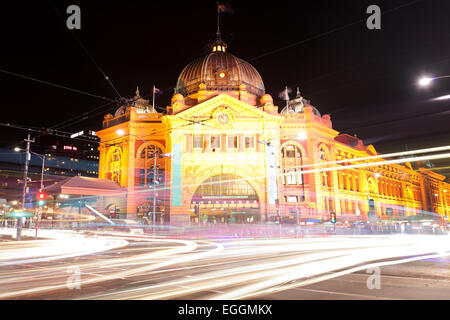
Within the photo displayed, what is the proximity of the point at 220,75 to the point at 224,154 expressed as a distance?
638 inches

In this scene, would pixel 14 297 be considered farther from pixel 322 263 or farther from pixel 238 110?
pixel 238 110

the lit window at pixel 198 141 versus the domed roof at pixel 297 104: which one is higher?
the domed roof at pixel 297 104

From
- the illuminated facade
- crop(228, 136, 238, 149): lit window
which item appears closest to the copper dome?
the illuminated facade

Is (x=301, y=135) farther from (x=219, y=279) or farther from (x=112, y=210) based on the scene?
(x=219, y=279)

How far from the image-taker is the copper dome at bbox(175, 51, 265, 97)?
57.7m

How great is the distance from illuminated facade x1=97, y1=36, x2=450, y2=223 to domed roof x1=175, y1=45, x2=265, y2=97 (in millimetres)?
181

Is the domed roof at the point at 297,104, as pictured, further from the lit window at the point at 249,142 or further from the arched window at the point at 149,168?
the arched window at the point at 149,168

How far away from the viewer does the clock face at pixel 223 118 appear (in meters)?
49.5

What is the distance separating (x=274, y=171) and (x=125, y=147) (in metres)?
25.2

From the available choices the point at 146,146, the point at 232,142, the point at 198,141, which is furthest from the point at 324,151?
the point at 146,146

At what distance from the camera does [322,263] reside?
11.7 metres

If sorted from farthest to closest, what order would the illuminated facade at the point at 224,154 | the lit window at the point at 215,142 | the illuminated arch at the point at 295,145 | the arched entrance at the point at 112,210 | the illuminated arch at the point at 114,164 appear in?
the illuminated arch at the point at 114,164
the illuminated arch at the point at 295,145
the arched entrance at the point at 112,210
the lit window at the point at 215,142
the illuminated facade at the point at 224,154

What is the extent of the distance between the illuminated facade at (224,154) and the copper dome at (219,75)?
181 mm

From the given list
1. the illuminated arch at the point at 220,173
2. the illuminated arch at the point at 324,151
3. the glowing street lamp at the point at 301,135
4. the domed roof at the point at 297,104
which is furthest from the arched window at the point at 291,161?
the domed roof at the point at 297,104
